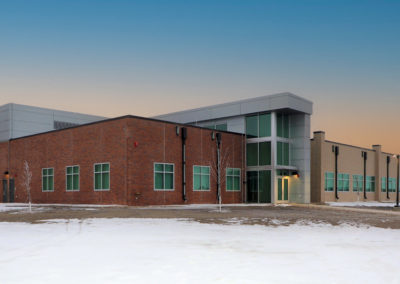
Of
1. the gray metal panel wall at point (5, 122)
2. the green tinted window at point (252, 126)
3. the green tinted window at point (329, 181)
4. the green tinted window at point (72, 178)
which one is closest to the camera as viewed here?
the green tinted window at point (72, 178)

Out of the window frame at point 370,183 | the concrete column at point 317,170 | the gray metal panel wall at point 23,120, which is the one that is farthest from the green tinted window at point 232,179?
the gray metal panel wall at point 23,120

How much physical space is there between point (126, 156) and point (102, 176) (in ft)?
10.4

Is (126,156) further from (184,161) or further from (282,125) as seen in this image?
(282,125)

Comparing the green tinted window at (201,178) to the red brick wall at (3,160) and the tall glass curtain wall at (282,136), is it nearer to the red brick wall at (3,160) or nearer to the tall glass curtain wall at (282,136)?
the tall glass curtain wall at (282,136)

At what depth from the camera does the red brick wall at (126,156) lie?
1201 inches

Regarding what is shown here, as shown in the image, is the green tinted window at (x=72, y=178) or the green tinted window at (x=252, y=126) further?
the green tinted window at (x=252, y=126)

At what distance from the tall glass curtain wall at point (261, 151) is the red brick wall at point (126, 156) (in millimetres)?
1078

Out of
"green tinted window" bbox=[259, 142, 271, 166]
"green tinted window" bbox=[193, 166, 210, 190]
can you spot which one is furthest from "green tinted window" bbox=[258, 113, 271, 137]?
"green tinted window" bbox=[193, 166, 210, 190]

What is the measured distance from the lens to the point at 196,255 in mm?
9477

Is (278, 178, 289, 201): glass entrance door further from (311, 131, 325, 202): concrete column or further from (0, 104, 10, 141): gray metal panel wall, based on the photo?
(0, 104, 10, 141): gray metal panel wall

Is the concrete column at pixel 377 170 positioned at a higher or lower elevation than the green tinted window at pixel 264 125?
lower

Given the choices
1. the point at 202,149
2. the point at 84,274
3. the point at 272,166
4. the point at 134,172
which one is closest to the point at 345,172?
the point at 272,166

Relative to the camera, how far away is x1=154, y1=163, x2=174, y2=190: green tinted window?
3198 cm

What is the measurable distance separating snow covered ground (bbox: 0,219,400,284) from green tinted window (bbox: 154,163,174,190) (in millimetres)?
16689
